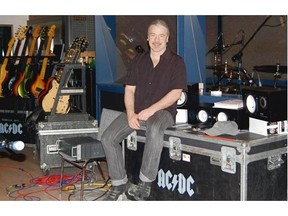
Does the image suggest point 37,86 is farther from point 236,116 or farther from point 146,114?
point 236,116

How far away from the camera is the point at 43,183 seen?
4.36 m

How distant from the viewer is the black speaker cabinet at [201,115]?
3.49 meters

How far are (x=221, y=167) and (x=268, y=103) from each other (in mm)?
500

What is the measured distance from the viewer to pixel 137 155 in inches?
145

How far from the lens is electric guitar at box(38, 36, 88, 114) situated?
16.0 ft

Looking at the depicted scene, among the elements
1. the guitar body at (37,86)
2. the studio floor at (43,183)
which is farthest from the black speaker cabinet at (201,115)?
the guitar body at (37,86)

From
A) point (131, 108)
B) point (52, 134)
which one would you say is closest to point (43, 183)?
point (52, 134)

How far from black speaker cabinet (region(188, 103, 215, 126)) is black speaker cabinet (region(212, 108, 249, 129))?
0.31 feet

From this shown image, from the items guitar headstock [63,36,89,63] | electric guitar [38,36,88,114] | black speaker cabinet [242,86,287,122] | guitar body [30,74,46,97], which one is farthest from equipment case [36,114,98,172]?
black speaker cabinet [242,86,287,122]
